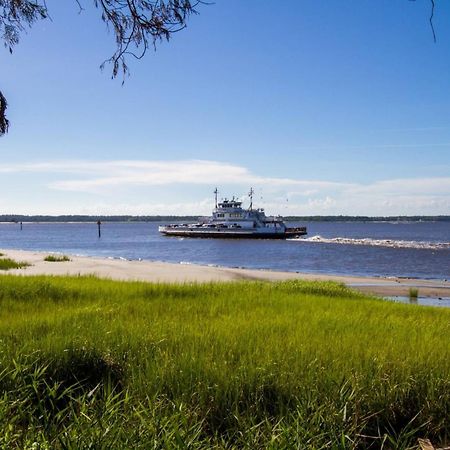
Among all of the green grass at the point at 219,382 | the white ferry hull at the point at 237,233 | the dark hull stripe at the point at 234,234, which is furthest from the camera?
the white ferry hull at the point at 237,233

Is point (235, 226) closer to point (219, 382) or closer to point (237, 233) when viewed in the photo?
point (237, 233)

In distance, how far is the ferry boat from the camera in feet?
309

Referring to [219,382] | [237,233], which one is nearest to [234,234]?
[237,233]

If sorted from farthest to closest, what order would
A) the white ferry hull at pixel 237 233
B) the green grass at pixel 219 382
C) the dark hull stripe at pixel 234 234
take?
the white ferry hull at pixel 237 233 → the dark hull stripe at pixel 234 234 → the green grass at pixel 219 382

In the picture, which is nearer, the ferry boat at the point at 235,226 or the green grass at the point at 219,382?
the green grass at the point at 219,382

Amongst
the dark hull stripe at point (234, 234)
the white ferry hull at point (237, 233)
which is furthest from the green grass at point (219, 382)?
the white ferry hull at point (237, 233)

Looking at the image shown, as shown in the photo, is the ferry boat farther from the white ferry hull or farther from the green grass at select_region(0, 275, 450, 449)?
the green grass at select_region(0, 275, 450, 449)

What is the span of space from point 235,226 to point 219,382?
3617 inches

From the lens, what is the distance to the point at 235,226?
96.2m

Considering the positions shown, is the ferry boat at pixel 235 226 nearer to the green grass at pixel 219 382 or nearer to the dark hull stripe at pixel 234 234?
the dark hull stripe at pixel 234 234

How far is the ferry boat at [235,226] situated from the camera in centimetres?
9425

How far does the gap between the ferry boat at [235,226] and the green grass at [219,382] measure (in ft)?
282

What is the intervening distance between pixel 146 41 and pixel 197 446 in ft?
16.7

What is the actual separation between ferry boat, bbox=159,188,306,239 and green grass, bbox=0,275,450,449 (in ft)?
282
